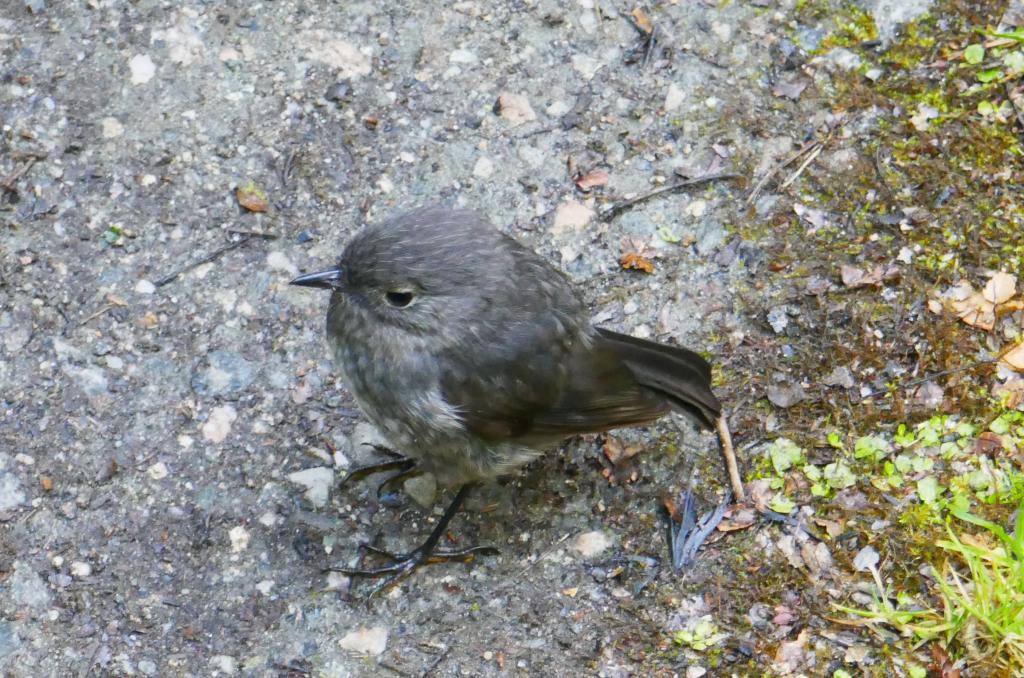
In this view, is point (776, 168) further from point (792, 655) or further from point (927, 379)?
point (792, 655)

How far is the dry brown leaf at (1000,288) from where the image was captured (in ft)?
16.2

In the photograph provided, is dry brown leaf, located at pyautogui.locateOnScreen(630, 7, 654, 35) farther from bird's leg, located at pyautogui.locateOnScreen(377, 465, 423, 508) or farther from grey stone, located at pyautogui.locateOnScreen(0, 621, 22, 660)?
grey stone, located at pyautogui.locateOnScreen(0, 621, 22, 660)

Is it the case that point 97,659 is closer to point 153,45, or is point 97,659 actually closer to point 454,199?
point 454,199

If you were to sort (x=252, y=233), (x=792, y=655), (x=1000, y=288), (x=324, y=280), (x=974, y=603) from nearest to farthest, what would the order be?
(x=974, y=603) → (x=792, y=655) → (x=324, y=280) → (x=1000, y=288) → (x=252, y=233)

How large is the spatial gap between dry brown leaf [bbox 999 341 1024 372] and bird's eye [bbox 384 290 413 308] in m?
2.57

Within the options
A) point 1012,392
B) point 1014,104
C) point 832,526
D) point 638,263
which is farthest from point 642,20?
point 832,526

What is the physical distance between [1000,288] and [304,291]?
316 cm

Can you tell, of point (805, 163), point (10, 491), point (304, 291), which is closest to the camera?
point (10, 491)

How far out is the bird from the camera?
420 centimetres

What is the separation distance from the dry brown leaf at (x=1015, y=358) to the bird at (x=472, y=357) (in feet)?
4.33

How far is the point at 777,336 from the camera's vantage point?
197 inches

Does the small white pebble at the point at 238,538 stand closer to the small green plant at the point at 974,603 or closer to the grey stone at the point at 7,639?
the grey stone at the point at 7,639

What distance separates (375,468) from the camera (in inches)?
191

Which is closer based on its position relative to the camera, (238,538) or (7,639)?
(7,639)
